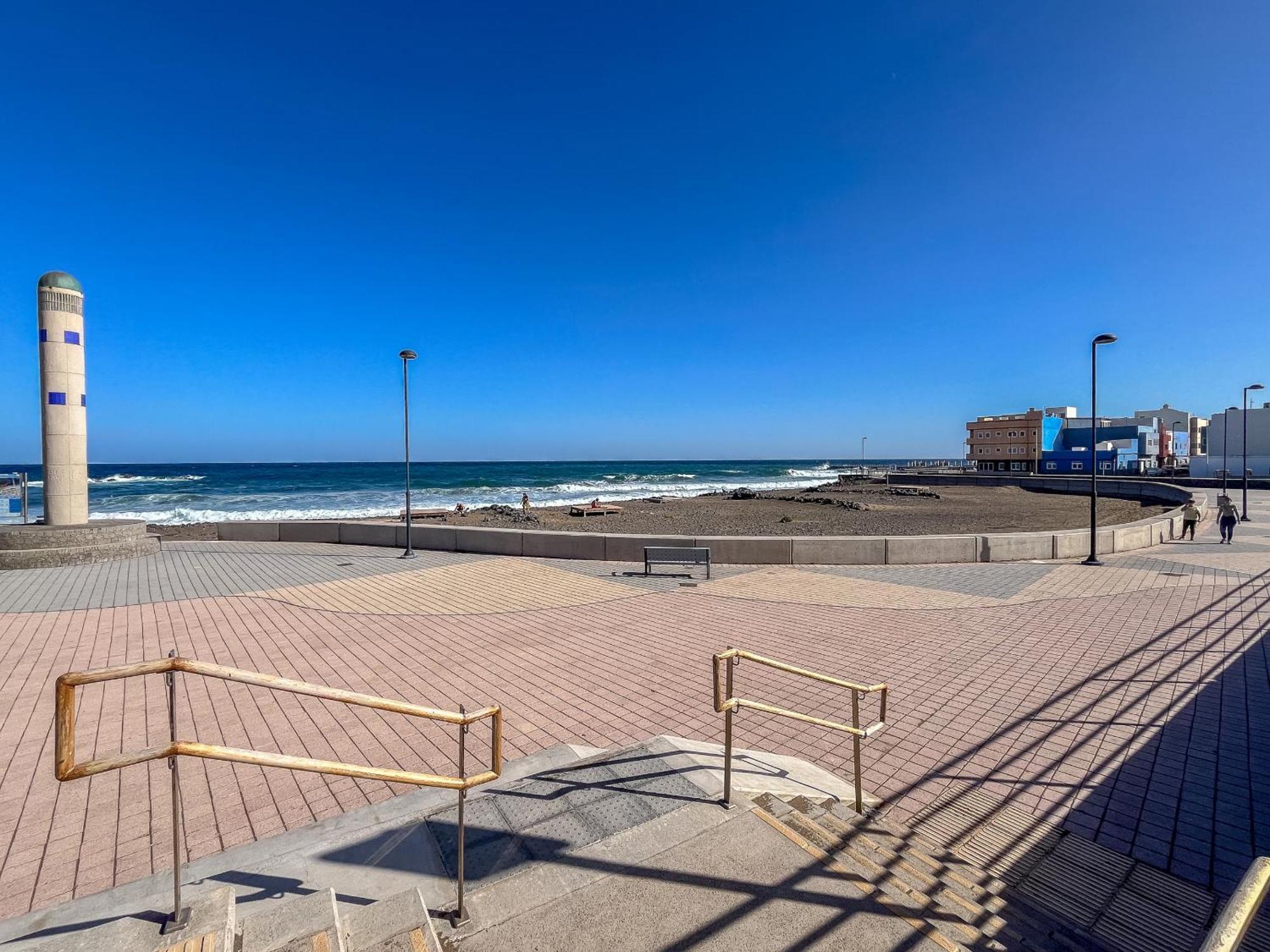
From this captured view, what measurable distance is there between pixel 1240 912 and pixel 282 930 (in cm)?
334

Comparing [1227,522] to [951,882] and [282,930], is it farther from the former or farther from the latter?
[282,930]

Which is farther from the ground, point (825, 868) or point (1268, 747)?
point (825, 868)

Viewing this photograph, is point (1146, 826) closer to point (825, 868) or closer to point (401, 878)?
point (825, 868)

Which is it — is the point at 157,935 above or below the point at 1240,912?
below

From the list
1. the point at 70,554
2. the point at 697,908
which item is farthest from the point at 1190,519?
the point at 70,554

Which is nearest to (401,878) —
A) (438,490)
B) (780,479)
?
(438,490)

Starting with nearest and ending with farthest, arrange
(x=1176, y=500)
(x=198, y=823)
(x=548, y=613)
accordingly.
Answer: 1. (x=198, y=823)
2. (x=548, y=613)
3. (x=1176, y=500)

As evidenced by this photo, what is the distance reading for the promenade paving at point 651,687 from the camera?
3934 mm

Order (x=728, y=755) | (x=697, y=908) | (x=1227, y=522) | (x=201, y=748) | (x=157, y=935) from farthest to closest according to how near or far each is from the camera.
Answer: (x=1227, y=522)
(x=728, y=755)
(x=697, y=908)
(x=157, y=935)
(x=201, y=748)

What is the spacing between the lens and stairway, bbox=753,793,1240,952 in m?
2.81

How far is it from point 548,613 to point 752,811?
608 centimetres

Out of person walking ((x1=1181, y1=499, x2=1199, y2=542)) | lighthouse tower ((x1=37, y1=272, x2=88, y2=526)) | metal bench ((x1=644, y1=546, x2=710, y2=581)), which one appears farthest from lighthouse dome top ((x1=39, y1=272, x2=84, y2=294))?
person walking ((x1=1181, y1=499, x2=1199, y2=542))

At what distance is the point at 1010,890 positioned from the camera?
323 centimetres

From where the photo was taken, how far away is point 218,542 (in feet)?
60.2
